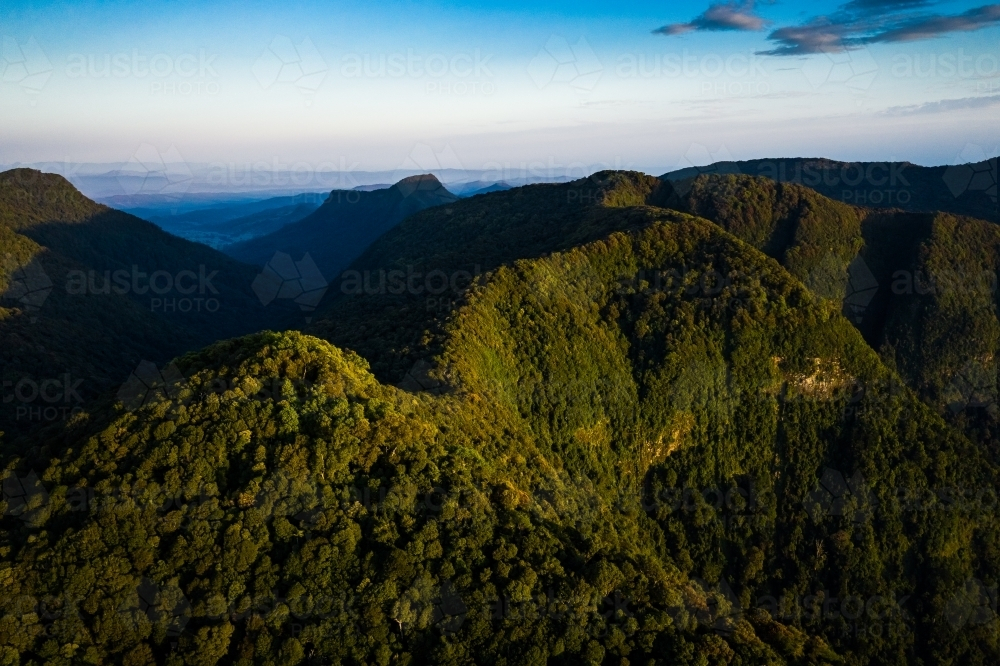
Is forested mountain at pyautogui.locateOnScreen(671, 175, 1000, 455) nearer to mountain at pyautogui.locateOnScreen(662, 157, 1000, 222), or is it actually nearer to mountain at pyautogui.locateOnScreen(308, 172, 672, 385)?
mountain at pyautogui.locateOnScreen(308, 172, 672, 385)

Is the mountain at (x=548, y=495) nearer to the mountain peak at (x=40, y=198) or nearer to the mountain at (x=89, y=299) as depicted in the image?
the mountain at (x=89, y=299)

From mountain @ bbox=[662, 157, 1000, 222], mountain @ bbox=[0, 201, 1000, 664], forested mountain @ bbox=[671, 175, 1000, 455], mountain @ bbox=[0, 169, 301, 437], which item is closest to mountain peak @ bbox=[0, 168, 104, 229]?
mountain @ bbox=[0, 169, 301, 437]

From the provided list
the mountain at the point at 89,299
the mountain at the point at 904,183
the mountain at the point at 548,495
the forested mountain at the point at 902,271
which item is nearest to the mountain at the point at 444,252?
the mountain at the point at 548,495

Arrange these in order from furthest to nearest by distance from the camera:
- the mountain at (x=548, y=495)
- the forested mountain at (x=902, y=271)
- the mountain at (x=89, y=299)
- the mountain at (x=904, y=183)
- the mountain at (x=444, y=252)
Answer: the mountain at (x=904, y=183), the forested mountain at (x=902, y=271), the mountain at (x=89, y=299), the mountain at (x=444, y=252), the mountain at (x=548, y=495)

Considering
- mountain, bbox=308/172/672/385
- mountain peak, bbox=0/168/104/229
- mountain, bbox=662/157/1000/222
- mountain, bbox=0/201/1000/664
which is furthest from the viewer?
mountain, bbox=662/157/1000/222

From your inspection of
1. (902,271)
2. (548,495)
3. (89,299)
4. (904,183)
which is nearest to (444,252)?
(89,299)

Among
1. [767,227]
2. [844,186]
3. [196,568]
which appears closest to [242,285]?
[767,227]
